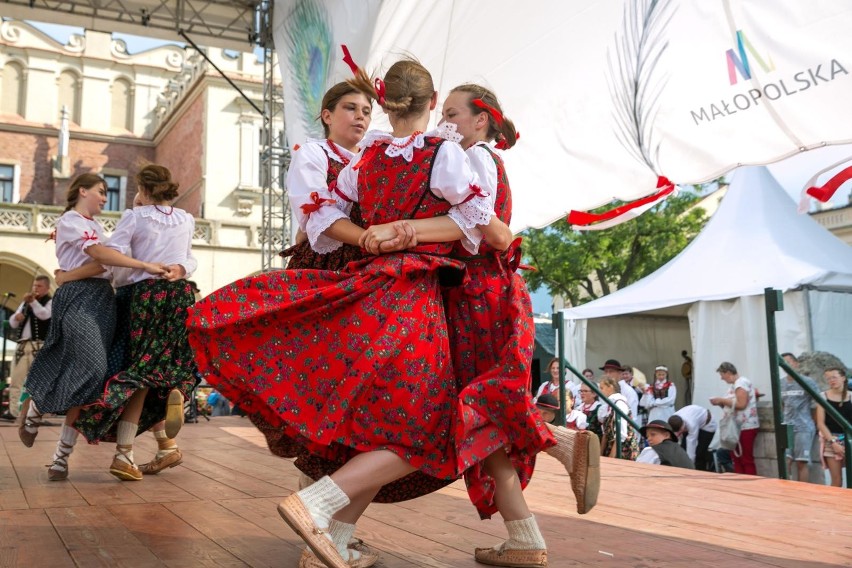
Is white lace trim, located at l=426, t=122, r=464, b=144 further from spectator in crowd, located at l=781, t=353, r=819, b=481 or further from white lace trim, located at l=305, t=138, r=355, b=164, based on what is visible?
spectator in crowd, located at l=781, t=353, r=819, b=481

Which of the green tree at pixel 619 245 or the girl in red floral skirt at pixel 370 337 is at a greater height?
the green tree at pixel 619 245

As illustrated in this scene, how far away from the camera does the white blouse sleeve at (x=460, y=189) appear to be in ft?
6.52

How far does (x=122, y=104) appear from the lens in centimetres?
2862

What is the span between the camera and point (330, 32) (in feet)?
23.9

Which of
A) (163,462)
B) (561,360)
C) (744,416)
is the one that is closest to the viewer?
(163,462)

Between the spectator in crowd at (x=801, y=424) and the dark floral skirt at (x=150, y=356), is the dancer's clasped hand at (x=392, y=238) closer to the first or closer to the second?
the dark floral skirt at (x=150, y=356)

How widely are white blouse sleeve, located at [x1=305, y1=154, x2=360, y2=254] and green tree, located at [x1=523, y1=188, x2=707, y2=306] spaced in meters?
19.0

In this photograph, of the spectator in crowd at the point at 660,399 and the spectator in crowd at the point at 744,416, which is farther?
the spectator in crowd at the point at 660,399

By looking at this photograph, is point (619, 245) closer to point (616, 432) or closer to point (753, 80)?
point (616, 432)

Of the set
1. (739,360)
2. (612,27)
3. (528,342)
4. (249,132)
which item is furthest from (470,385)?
(249,132)

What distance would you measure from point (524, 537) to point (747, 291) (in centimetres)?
758

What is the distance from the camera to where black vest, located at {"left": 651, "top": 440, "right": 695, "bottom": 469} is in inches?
230

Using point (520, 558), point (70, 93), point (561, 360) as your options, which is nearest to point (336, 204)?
point (520, 558)

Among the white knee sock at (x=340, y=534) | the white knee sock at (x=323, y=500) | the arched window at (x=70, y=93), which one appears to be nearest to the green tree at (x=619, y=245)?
the arched window at (x=70, y=93)
